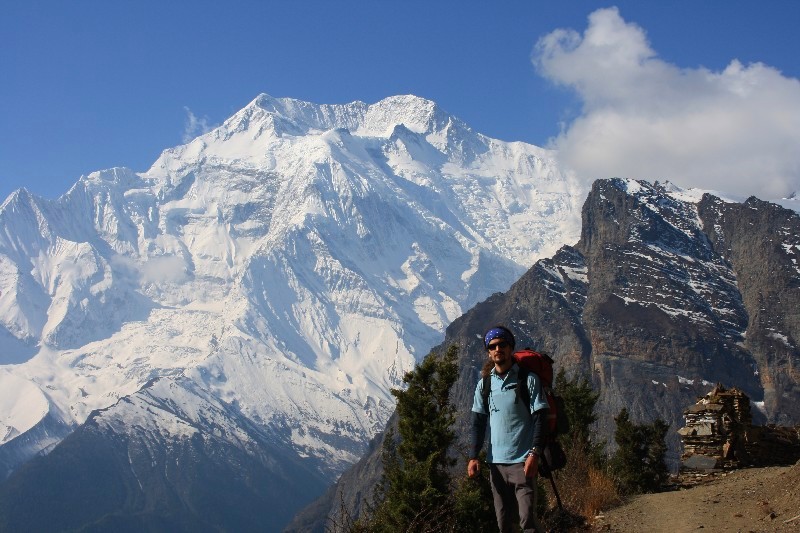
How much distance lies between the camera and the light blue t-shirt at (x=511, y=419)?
1224 centimetres

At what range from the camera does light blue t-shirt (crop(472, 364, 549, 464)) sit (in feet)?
40.2

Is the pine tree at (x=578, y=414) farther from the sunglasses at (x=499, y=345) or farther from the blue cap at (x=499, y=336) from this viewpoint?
the sunglasses at (x=499, y=345)

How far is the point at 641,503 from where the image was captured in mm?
18109

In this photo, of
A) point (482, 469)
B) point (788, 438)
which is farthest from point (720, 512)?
point (788, 438)

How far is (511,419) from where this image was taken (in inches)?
487

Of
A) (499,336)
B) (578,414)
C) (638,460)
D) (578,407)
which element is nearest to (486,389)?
(499,336)

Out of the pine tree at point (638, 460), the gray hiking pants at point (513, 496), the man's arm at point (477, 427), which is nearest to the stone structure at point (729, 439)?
the pine tree at point (638, 460)

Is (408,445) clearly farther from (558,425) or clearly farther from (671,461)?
(671,461)

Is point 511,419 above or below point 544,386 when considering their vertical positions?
below

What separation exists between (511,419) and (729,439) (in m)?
12.6

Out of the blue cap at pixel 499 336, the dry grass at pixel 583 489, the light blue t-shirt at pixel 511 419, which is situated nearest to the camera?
the light blue t-shirt at pixel 511 419

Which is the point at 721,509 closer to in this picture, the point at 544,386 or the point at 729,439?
the point at 544,386

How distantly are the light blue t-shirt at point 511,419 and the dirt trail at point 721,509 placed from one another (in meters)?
4.46

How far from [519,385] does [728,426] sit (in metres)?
12.8
